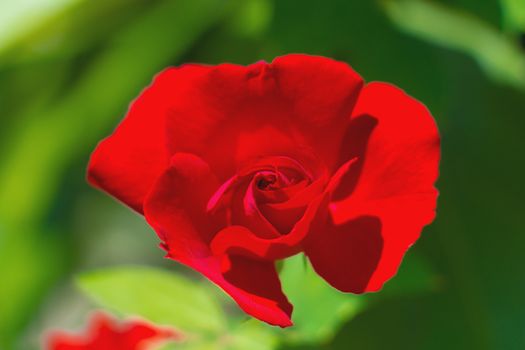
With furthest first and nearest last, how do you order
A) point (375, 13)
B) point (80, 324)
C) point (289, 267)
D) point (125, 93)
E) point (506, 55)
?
point (80, 324), point (125, 93), point (506, 55), point (375, 13), point (289, 267)

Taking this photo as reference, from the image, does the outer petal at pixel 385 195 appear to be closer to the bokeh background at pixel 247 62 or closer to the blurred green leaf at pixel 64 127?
the bokeh background at pixel 247 62

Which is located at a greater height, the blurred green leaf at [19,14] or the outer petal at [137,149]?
the blurred green leaf at [19,14]

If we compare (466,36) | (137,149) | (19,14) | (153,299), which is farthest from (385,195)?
(19,14)

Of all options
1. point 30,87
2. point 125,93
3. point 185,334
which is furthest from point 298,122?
point 30,87

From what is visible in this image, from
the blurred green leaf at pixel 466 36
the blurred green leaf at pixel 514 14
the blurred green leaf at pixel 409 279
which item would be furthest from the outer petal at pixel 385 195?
the blurred green leaf at pixel 466 36

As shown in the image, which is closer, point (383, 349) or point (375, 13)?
point (383, 349)

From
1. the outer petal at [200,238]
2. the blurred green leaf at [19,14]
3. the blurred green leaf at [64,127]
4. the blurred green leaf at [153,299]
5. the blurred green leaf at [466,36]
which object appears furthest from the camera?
the blurred green leaf at [64,127]

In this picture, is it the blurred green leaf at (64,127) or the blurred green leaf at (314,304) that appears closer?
the blurred green leaf at (314,304)

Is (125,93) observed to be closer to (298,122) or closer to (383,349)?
(383,349)
